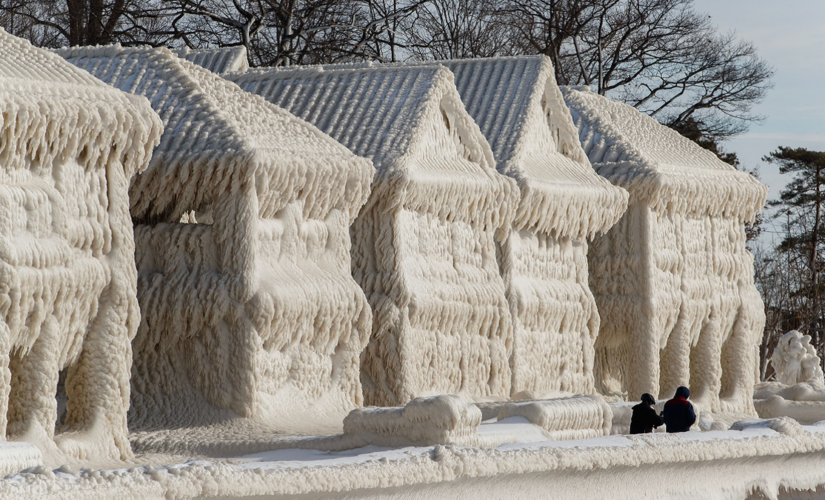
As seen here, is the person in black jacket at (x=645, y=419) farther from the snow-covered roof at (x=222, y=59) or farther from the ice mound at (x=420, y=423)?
the snow-covered roof at (x=222, y=59)

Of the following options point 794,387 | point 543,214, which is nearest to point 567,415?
point 543,214

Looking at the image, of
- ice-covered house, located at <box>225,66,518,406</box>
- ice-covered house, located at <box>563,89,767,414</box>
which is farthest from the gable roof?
ice-covered house, located at <box>563,89,767,414</box>

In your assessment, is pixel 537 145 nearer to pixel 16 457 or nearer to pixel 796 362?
pixel 796 362

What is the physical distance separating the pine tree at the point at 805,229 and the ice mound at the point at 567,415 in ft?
74.3

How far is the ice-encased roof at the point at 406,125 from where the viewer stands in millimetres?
14352

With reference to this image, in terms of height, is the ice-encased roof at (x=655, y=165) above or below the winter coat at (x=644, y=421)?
above

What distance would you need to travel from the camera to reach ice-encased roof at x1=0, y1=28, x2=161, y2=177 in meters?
9.39

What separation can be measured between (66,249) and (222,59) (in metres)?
8.19

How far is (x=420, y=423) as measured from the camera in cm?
1005

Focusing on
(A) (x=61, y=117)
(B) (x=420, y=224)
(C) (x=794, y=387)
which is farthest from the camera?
(C) (x=794, y=387)

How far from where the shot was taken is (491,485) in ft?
29.0

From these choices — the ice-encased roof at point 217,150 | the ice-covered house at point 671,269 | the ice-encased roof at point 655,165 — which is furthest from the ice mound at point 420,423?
the ice-encased roof at point 655,165

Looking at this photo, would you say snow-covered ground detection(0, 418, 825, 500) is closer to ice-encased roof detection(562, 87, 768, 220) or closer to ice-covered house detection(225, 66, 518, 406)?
ice-covered house detection(225, 66, 518, 406)

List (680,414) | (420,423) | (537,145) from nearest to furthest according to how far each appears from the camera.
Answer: (420,423) → (680,414) → (537,145)
